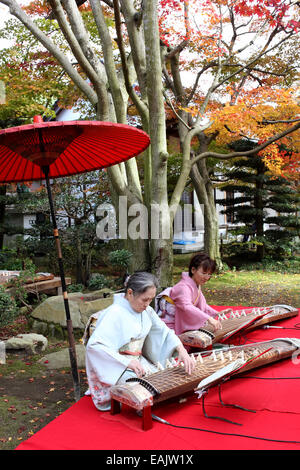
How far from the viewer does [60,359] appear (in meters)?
5.23

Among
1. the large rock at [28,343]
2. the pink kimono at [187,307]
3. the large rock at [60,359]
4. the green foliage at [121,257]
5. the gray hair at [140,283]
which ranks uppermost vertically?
the gray hair at [140,283]

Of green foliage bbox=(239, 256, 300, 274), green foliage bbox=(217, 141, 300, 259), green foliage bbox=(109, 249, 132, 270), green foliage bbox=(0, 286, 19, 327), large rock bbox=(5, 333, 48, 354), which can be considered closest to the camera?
large rock bbox=(5, 333, 48, 354)

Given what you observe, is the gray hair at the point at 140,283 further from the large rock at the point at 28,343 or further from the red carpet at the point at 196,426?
the large rock at the point at 28,343

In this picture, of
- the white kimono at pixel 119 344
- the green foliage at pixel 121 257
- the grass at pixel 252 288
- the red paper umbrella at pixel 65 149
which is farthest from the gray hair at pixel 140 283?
the grass at pixel 252 288

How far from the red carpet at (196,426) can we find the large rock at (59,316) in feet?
9.79

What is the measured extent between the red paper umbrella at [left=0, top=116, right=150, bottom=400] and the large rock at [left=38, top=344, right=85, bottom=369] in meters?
1.35

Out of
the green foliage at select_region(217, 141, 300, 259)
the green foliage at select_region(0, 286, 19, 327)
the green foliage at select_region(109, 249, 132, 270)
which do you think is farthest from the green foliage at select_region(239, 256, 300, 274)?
the green foliage at select_region(0, 286, 19, 327)

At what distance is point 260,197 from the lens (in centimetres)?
1373

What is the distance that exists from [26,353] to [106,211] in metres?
4.74

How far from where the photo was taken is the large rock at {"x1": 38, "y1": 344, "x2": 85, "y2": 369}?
200 inches

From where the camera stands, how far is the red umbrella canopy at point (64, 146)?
3.21 m

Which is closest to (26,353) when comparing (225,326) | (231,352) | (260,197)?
(225,326)

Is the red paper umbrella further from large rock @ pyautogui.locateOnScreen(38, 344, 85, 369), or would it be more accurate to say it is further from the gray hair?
large rock @ pyautogui.locateOnScreen(38, 344, 85, 369)

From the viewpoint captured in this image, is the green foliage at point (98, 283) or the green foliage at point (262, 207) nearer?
the green foliage at point (98, 283)
